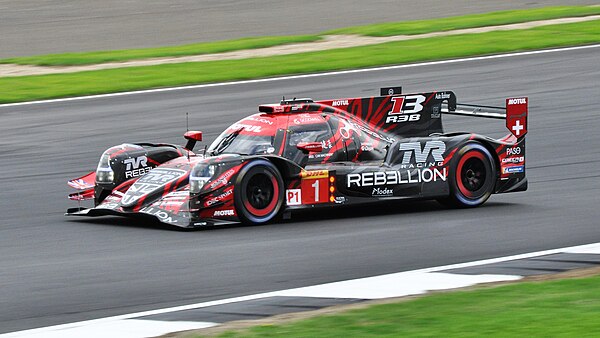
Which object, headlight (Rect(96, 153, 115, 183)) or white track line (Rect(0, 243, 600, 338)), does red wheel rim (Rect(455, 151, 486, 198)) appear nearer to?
white track line (Rect(0, 243, 600, 338))

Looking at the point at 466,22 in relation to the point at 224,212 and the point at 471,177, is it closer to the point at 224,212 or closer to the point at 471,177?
the point at 471,177

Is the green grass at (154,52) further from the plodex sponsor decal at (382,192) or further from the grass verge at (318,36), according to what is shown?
the plodex sponsor decal at (382,192)

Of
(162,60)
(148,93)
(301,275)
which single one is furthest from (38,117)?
(301,275)

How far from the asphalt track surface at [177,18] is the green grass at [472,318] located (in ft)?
71.1

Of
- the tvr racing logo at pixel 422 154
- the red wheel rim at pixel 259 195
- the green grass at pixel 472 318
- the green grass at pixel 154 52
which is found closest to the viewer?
the green grass at pixel 472 318

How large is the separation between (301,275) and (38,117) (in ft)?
38.0

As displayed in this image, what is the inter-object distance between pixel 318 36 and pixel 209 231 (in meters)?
17.1

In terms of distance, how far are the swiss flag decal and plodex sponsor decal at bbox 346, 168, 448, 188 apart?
1.08m

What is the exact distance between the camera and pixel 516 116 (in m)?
14.1

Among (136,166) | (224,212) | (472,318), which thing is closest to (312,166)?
(224,212)

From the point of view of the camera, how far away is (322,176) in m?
13.0

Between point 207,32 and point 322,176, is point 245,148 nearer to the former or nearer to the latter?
point 322,176

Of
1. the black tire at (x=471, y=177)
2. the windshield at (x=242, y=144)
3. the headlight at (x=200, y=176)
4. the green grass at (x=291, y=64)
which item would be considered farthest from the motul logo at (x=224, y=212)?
the green grass at (x=291, y=64)

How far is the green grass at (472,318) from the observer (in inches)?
307
